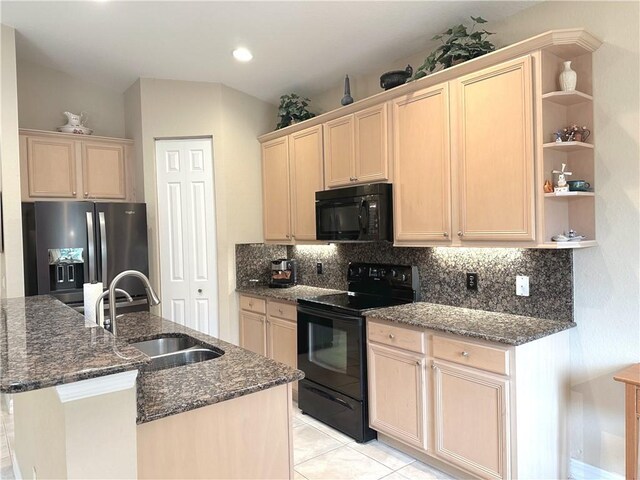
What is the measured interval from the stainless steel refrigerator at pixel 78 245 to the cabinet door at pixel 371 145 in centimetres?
203

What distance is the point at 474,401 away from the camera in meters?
2.36

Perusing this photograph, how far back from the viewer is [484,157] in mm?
2545

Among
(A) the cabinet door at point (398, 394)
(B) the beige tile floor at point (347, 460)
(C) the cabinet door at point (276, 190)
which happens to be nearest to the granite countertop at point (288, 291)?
(C) the cabinet door at point (276, 190)

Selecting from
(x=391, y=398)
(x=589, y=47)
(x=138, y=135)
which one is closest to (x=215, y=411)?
(x=391, y=398)

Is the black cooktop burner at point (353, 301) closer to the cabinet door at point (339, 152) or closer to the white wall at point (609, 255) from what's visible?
the cabinet door at point (339, 152)

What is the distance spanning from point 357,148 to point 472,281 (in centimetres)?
129

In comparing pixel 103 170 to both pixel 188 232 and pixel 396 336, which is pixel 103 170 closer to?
pixel 188 232

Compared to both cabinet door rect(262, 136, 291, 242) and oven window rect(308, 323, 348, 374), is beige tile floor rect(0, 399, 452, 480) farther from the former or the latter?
cabinet door rect(262, 136, 291, 242)

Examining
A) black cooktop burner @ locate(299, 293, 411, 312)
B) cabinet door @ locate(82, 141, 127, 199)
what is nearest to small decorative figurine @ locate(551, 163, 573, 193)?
black cooktop burner @ locate(299, 293, 411, 312)

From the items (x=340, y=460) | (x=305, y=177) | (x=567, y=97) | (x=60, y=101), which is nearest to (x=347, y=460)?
(x=340, y=460)

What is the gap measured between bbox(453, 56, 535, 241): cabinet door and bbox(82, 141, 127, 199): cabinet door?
10.5ft

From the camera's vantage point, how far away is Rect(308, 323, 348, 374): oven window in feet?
10.2

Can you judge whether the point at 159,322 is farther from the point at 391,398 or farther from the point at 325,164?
the point at 325,164

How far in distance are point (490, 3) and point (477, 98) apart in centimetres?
62
